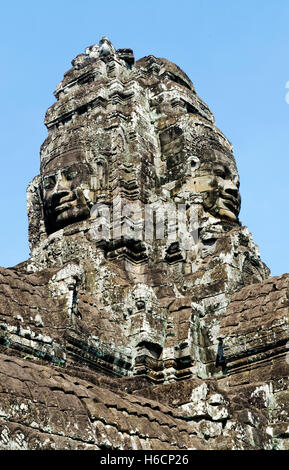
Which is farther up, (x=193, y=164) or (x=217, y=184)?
(x=193, y=164)

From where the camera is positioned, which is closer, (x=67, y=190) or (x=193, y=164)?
(x=67, y=190)

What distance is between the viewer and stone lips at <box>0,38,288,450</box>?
8422 mm

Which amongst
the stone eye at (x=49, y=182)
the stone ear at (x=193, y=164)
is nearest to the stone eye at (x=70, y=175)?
the stone eye at (x=49, y=182)

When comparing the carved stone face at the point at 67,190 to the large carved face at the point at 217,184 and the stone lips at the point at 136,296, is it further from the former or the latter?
the large carved face at the point at 217,184

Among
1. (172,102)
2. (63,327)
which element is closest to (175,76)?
(172,102)

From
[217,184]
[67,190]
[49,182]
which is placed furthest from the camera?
[49,182]

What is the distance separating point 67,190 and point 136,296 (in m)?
3.43

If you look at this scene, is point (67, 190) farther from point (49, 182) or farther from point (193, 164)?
point (193, 164)

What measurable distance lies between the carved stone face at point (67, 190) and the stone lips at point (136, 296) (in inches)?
1.1

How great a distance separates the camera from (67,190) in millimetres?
15445

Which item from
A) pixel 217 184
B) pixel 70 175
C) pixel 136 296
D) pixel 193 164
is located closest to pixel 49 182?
pixel 70 175

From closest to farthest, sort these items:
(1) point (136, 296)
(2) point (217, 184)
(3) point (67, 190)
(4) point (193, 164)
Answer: (1) point (136, 296) → (3) point (67, 190) → (2) point (217, 184) → (4) point (193, 164)

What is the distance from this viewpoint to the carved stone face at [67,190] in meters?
15.4
